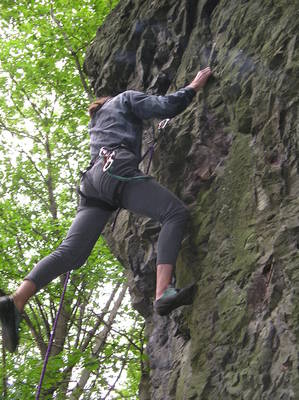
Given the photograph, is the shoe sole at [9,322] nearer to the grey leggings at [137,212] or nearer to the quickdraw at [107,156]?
the grey leggings at [137,212]

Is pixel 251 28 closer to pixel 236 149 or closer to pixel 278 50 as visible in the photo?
pixel 278 50

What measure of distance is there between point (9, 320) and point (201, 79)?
8.89 feet

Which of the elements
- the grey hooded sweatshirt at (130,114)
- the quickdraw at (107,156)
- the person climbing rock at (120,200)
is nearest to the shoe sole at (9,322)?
the person climbing rock at (120,200)

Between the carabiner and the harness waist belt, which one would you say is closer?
the harness waist belt

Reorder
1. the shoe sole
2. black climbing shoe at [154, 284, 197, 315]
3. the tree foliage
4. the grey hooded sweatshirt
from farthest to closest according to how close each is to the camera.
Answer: the tree foliage, the grey hooded sweatshirt, the shoe sole, black climbing shoe at [154, 284, 197, 315]

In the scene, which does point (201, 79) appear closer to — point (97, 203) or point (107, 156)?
point (107, 156)

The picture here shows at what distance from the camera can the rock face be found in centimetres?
335

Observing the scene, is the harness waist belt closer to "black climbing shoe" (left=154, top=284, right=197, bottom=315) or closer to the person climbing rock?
the person climbing rock

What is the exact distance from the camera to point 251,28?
4.32m

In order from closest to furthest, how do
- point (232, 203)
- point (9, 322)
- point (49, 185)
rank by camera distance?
point (9, 322) < point (232, 203) < point (49, 185)

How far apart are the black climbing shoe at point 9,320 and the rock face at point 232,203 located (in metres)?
1.43

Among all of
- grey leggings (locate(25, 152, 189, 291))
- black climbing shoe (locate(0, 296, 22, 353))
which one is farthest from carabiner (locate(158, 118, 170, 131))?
black climbing shoe (locate(0, 296, 22, 353))

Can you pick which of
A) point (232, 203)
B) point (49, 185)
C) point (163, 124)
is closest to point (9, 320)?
point (232, 203)

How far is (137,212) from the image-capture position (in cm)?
430
